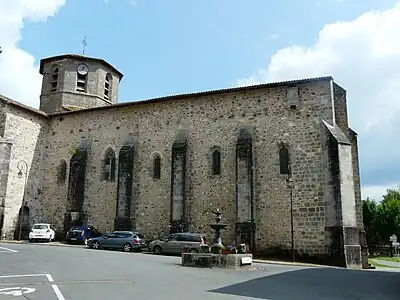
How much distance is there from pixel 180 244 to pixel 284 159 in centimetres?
703

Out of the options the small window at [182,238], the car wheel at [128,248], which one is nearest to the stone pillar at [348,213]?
the small window at [182,238]

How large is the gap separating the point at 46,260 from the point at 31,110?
15.9 m

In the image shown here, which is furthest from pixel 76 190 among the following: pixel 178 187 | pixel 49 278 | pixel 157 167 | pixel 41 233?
pixel 49 278

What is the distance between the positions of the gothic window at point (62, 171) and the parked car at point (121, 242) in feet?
21.7

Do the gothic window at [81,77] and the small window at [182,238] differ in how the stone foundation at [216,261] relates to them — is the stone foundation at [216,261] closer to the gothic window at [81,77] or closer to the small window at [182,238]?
the small window at [182,238]

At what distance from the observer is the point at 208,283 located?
9492mm

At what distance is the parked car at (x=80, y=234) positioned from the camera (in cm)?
2244

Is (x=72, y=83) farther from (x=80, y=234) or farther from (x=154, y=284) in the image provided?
(x=154, y=284)

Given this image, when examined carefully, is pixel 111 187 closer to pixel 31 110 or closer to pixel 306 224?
pixel 31 110

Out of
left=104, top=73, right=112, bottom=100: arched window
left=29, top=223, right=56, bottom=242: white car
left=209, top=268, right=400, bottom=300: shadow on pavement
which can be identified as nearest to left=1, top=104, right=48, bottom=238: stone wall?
left=29, top=223, right=56, bottom=242: white car

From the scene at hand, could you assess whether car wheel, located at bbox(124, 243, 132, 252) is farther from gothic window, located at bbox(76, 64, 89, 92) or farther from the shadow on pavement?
gothic window, located at bbox(76, 64, 89, 92)

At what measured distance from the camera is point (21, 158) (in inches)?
990

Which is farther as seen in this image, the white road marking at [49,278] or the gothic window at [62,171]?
the gothic window at [62,171]

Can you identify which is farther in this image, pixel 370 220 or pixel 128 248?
pixel 370 220
